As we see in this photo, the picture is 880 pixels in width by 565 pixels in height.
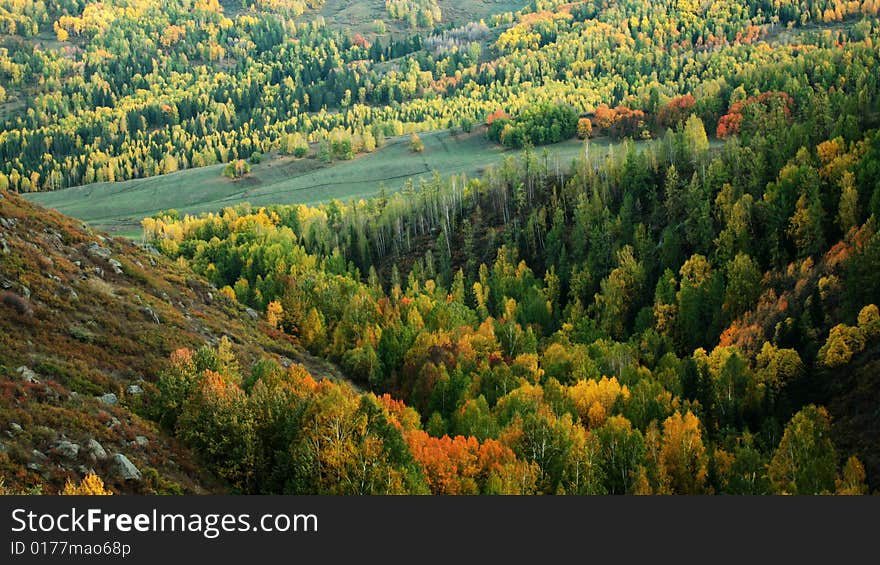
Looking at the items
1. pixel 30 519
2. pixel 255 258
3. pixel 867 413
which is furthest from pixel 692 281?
pixel 30 519

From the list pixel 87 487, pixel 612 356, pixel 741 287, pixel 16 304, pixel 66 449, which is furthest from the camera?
pixel 741 287

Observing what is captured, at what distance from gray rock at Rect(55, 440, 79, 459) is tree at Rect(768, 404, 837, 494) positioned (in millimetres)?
63818

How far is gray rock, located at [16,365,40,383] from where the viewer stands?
66188 mm

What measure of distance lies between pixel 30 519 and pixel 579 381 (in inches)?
3278

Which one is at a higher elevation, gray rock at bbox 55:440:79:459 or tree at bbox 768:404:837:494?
gray rock at bbox 55:440:79:459

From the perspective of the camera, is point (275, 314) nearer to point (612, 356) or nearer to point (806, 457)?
point (612, 356)

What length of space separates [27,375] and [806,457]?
76.4 metres

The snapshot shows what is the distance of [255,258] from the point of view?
648 ft

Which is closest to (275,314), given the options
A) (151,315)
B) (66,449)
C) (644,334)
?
(151,315)

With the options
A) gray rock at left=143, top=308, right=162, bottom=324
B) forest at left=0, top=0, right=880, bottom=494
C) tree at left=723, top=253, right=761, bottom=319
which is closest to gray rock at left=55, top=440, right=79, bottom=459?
forest at left=0, top=0, right=880, bottom=494

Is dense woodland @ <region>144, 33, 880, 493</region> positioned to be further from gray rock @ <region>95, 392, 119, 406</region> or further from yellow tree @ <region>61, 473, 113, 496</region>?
yellow tree @ <region>61, 473, 113, 496</region>

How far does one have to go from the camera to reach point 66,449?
57406mm

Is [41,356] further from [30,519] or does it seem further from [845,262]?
[845,262]

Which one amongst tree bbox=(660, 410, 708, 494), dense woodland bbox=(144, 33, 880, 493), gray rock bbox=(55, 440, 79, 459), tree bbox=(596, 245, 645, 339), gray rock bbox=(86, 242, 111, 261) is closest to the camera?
gray rock bbox=(55, 440, 79, 459)
